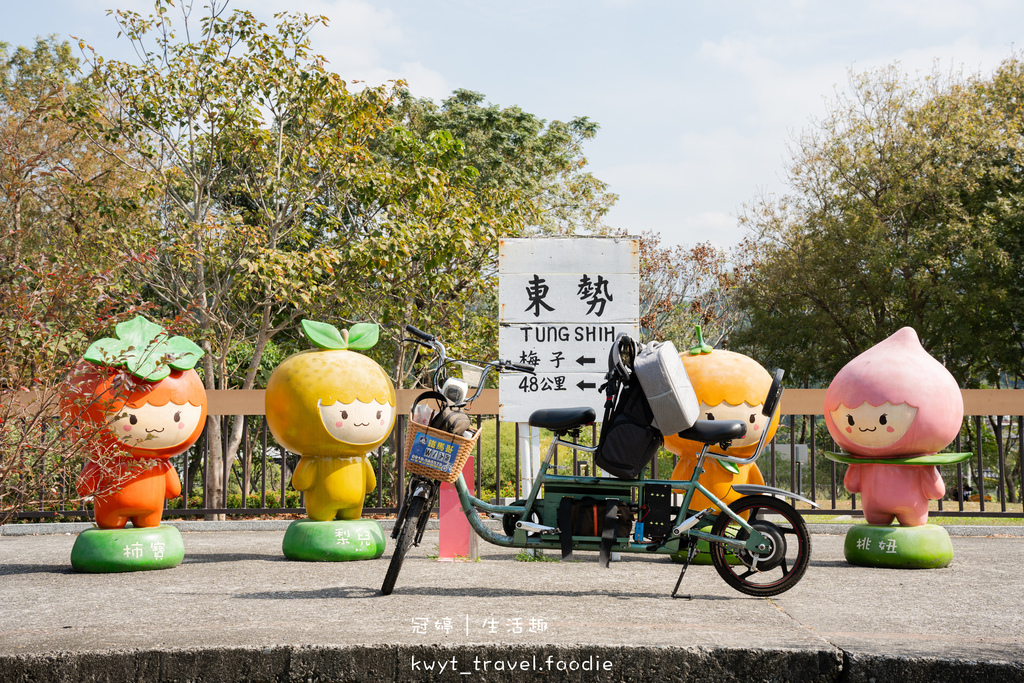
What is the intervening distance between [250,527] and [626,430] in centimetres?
552

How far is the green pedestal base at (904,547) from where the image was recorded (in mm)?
5969

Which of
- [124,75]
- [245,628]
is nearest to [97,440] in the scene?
[245,628]

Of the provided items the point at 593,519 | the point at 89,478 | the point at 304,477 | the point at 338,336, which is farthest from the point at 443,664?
the point at 338,336

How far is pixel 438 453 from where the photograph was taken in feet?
15.8

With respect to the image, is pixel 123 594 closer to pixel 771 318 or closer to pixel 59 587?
pixel 59 587

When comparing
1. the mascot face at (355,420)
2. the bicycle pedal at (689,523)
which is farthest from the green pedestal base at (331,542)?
the bicycle pedal at (689,523)

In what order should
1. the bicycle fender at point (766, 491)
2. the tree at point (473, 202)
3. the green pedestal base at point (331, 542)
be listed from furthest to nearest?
the tree at point (473, 202) < the green pedestal base at point (331, 542) < the bicycle fender at point (766, 491)

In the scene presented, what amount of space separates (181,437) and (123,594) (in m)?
1.36

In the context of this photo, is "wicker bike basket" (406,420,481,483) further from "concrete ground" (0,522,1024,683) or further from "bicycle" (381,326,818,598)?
"concrete ground" (0,522,1024,683)

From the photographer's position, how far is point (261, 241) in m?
11.2

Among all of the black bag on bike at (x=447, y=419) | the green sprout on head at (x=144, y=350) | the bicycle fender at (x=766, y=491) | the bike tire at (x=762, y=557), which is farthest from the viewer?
the green sprout on head at (x=144, y=350)

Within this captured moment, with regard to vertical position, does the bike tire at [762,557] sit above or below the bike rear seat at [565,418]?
below

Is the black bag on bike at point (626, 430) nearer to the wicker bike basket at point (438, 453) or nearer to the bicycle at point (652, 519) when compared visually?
the bicycle at point (652, 519)

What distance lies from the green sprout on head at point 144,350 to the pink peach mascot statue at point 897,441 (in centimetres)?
475
